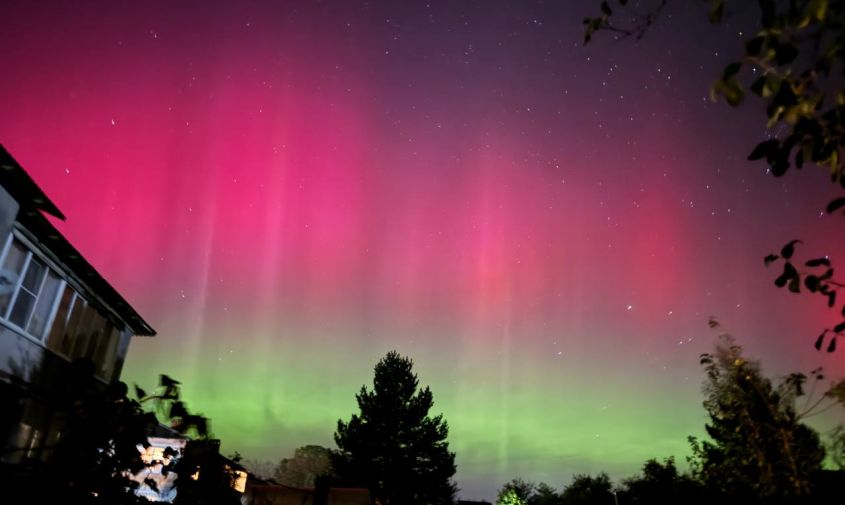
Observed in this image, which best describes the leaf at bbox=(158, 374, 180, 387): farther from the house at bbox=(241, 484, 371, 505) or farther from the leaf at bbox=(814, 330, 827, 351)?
the house at bbox=(241, 484, 371, 505)

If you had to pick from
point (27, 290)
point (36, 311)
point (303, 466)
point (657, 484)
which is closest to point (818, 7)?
point (27, 290)

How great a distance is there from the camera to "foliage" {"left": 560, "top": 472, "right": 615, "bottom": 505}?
49.1 meters

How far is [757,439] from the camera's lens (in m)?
18.0

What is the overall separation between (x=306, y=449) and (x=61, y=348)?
135047 millimetres

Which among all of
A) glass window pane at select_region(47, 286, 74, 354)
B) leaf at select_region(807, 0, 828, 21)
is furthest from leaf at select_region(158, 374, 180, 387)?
glass window pane at select_region(47, 286, 74, 354)

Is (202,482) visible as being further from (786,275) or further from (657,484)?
(657,484)

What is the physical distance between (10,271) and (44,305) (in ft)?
6.28

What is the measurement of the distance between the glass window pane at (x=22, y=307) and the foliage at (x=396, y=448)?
32.3 metres

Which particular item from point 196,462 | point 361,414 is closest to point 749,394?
point 196,462

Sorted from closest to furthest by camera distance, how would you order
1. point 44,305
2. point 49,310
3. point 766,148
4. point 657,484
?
point 766,148, point 44,305, point 49,310, point 657,484

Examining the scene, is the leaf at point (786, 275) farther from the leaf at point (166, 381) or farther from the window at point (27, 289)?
the window at point (27, 289)

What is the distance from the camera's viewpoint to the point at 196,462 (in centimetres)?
692

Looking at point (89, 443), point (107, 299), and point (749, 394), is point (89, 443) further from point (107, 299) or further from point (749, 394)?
point (749, 394)

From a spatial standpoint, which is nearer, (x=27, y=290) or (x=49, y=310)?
(x=27, y=290)
